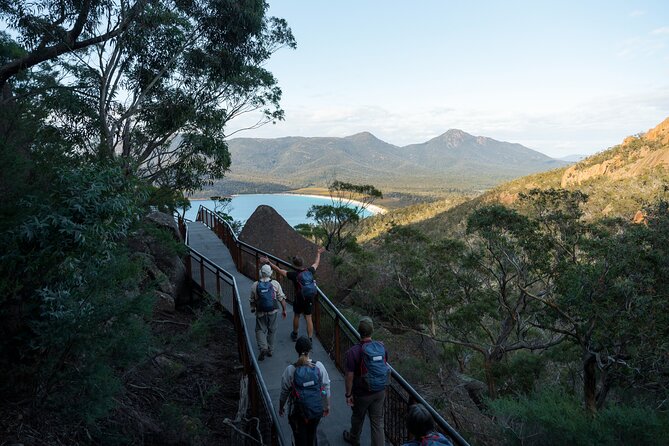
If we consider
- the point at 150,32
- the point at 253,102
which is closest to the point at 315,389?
the point at 150,32

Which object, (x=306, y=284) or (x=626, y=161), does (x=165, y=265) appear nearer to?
(x=306, y=284)

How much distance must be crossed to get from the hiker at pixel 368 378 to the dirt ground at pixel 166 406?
1880 mm

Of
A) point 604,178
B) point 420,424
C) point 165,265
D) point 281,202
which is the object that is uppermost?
point 604,178

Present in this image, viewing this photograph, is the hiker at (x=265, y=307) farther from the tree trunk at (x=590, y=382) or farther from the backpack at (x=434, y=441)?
the tree trunk at (x=590, y=382)

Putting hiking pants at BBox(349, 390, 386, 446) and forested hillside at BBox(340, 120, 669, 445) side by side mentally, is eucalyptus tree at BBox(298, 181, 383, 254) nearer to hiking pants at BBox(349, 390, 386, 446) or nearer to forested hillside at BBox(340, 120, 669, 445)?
forested hillside at BBox(340, 120, 669, 445)

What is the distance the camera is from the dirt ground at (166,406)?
3.79 m

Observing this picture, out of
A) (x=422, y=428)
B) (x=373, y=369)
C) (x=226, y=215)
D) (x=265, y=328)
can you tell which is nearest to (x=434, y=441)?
(x=422, y=428)

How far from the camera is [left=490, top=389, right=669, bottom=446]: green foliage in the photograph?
26.4 feet

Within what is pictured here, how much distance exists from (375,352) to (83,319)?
272 centimetres

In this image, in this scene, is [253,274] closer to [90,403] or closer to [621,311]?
[90,403]

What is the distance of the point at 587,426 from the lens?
8.27 meters

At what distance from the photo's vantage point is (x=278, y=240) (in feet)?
54.1

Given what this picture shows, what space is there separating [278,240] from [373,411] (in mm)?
12318

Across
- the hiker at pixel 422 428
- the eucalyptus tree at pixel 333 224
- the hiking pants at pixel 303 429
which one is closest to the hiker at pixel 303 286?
the hiking pants at pixel 303 429
